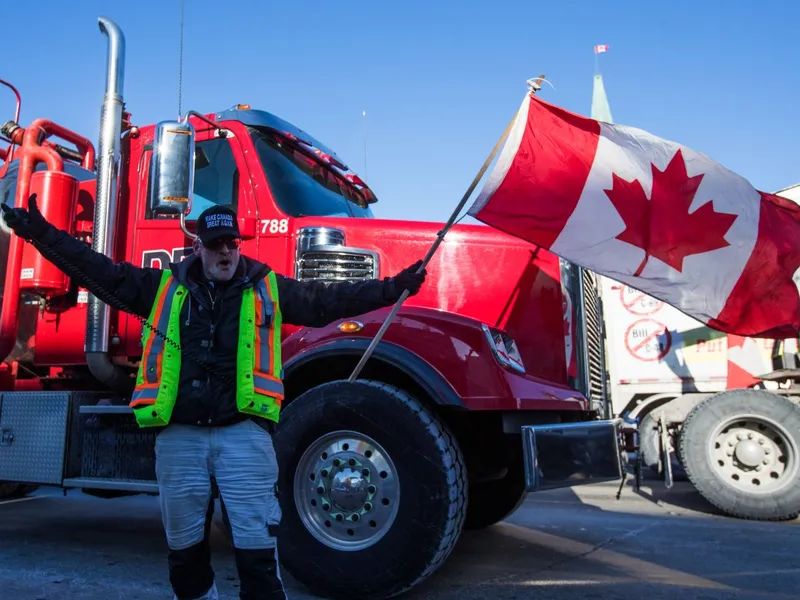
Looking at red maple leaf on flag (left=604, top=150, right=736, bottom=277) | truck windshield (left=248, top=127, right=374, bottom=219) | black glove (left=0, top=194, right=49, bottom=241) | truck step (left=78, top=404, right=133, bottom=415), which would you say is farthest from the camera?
truck windshield (left=248, top=127, right=374, bottom=219)

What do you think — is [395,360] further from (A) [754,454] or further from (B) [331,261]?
(A) [754,454]

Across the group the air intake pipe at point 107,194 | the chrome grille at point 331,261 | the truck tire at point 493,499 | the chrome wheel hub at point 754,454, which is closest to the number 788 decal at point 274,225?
the chrome grille at point 331,261

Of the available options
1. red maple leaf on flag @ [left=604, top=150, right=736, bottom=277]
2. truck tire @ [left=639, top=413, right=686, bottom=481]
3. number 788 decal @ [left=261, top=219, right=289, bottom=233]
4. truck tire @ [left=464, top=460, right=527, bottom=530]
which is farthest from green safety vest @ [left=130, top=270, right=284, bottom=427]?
truck tire @ [left=639, top=413, right=686, bottom=481]

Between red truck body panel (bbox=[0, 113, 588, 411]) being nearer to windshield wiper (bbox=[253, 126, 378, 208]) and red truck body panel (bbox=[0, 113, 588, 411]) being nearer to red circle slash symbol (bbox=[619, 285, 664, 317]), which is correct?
windshield wiper (bbox=[253, 126, 378, 208])

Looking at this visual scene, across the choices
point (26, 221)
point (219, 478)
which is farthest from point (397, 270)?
point (26, 221)

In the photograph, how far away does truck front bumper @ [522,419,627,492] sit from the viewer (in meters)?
3.42

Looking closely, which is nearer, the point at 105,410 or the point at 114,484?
the point at 114,484

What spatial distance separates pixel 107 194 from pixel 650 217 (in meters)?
3.24

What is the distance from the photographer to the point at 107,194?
449cm

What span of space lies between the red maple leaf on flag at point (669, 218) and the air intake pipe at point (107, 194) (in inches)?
118

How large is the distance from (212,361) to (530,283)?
2251 millimetres

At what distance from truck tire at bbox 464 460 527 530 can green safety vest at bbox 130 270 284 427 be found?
2.67m

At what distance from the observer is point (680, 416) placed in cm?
766

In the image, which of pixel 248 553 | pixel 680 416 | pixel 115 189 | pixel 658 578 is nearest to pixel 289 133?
pixel 115 189
